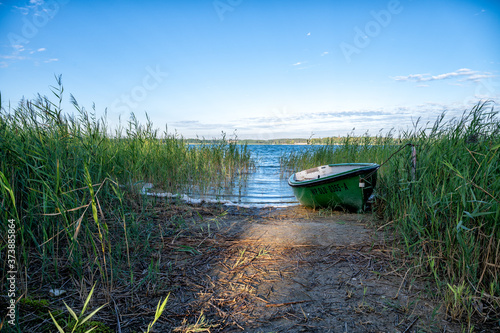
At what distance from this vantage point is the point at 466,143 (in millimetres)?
2783

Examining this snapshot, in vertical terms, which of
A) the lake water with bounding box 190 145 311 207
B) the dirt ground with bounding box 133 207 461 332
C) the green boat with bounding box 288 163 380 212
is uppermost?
the green boat with bounding box 288 163 380 212

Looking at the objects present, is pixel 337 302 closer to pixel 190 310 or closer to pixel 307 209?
pixel 190 310

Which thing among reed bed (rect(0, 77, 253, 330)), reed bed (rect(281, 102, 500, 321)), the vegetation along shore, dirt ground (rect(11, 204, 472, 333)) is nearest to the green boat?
the vegetation along shore

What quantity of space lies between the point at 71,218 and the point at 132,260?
68 cm

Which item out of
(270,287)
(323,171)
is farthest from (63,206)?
(323,171)

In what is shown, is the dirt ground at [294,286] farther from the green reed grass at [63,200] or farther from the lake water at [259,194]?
the lake water at [259,194]

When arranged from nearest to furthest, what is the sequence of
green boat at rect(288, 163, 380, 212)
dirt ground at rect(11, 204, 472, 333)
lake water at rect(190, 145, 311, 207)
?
dirt ground at rect(11, 204, 472, 333) < green boat at rect(288, 163, 380, 212) < lake water at rect(190, 145, 311, 207)

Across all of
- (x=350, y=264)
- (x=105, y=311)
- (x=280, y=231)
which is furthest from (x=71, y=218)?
(x=350, y=264)

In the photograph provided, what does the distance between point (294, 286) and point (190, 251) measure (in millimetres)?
1178

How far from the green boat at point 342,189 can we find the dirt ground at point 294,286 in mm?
1591

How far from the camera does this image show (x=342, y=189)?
521 centimetres

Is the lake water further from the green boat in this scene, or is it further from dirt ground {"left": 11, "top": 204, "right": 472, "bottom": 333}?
→ dirt ground {"left": 11, "top": 204, "right": 472, "bottom": 333}

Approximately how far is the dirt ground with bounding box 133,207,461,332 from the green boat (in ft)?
5.22

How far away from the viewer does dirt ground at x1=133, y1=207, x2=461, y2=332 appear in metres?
1.85
